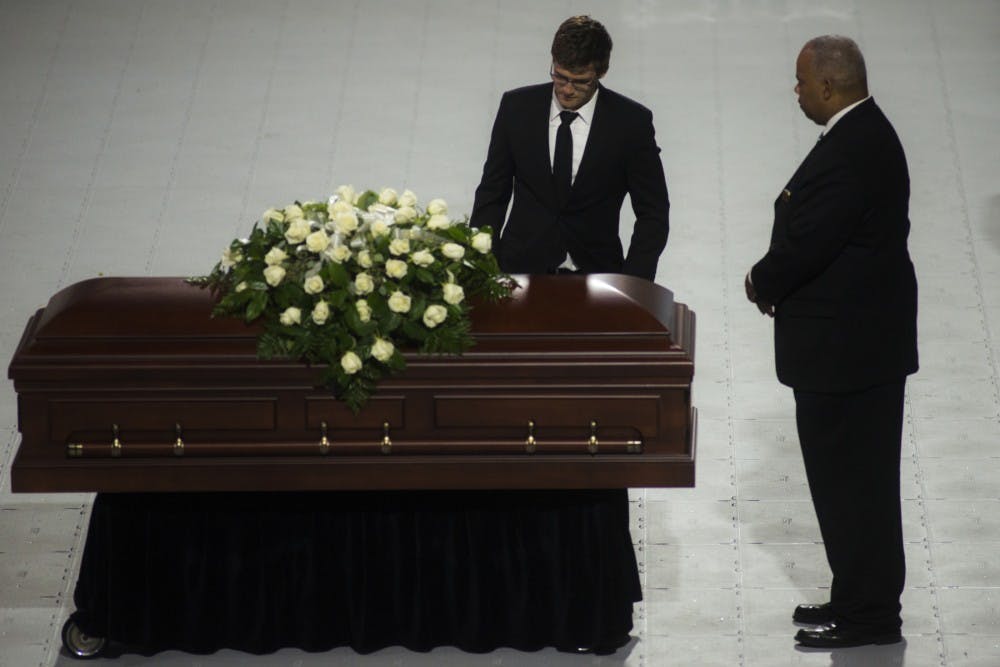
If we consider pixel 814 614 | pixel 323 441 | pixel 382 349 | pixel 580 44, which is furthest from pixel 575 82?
pixel 814 614

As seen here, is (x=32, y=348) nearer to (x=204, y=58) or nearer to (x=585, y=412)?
(x=585, y=412)

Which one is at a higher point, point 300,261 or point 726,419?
point 300,261

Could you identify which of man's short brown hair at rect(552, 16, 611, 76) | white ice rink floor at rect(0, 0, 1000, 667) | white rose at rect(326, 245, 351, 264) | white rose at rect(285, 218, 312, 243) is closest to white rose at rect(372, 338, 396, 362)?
white rose at rect(326, 245, 351, 264)

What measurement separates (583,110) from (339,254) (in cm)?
120

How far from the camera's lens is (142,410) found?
4.16 m

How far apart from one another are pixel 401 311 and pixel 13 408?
2.44m

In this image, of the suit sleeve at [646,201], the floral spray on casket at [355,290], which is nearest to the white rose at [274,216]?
the floral spray on casket at [355,290]

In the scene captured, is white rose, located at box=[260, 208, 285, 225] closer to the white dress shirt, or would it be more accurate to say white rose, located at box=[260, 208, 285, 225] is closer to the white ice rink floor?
the white dress shirt

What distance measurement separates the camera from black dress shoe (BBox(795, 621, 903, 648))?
15.1 ft

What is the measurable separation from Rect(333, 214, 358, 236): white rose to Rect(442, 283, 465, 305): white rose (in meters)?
0.26

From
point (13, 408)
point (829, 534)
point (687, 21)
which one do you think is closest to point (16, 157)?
point (13, 408)

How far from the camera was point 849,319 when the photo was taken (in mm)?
4438

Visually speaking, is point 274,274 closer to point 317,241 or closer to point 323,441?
point 317,241

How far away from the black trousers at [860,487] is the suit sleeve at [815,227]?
0.33 meters
